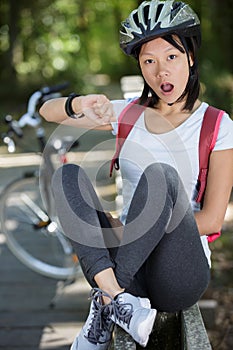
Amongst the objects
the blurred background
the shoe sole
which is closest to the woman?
the shoe sole

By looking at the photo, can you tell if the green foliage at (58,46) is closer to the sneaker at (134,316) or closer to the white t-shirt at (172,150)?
the white t-shirt at (172,150)

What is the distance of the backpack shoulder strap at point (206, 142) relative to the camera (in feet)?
10.3

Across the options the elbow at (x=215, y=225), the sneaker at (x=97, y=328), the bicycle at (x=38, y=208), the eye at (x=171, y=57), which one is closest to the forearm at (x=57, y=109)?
the eye at (x=171, y=57)

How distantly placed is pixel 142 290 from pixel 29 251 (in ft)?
10.1

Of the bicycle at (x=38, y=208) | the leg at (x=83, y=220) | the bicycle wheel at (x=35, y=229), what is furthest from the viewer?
the bicycle wheel at (x=35, y=229)

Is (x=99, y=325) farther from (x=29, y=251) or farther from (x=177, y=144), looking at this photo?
(x=29, y=251)

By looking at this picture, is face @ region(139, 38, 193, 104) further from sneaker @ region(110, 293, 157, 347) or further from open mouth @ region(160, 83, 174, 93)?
sneaker @ region(110, 293, 157, 347)

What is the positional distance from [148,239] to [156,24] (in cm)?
85

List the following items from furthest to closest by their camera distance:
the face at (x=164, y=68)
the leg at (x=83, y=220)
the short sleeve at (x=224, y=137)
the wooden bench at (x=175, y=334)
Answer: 1. the face at (x=164, y=68)
2. the short sleeve at (x=224, y=137)
3. the leg at (x=83, y=220)
4. the wooden bench at (x=175, y=334)

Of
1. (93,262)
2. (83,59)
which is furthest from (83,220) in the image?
(83,59)

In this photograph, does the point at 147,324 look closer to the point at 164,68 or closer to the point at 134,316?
the point at 134,316

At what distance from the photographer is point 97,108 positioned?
10.8ft

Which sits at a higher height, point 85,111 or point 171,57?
point 171,57

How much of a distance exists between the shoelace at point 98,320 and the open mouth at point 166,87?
2.72ft
